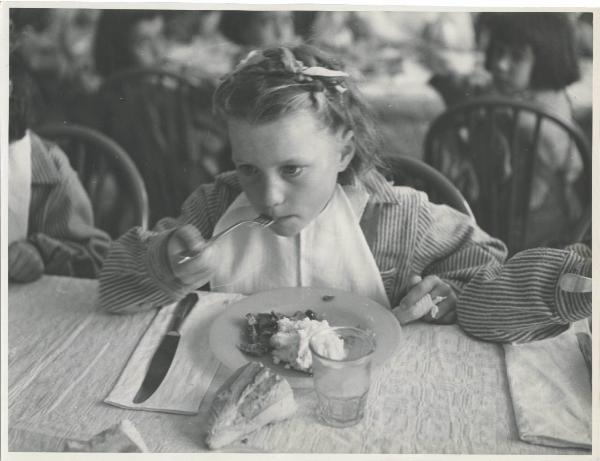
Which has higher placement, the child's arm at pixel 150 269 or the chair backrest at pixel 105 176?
the chair backrest at pixel 105 176

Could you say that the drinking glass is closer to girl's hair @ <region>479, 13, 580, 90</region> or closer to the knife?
the knife

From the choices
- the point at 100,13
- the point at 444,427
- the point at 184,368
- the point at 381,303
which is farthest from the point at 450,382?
the point at 100,13

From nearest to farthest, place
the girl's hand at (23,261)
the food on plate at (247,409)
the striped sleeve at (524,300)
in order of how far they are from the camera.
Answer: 1. the food on plate at (247,409)
2. the striped sleeve at (524,300)
3. the girl's hand at (23,261)

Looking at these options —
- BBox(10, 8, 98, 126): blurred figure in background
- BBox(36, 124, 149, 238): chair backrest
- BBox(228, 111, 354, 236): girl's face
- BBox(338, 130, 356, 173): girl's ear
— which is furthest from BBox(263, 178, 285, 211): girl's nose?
BBox(10, 8, 98, 126): blurred figure in background

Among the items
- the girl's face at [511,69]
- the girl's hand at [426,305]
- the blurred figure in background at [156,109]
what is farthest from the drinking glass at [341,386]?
the girl's face at [511,69]

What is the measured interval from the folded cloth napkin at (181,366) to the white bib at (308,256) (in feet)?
0.18

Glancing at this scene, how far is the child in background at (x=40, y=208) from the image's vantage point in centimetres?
108

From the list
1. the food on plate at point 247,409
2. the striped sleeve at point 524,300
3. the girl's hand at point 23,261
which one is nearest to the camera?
the food on plate at point 247,409

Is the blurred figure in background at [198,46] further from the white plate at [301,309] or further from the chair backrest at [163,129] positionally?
the white plate at [301,309]

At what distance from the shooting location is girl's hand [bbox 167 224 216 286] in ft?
3.51

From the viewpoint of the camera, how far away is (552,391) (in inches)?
37.0

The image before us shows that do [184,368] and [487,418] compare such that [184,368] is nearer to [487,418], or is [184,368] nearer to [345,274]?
[345,274]

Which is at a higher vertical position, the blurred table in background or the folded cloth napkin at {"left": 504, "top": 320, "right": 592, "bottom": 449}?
the blurred table in background

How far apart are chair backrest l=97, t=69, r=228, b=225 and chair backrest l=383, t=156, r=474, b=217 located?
28 cm
